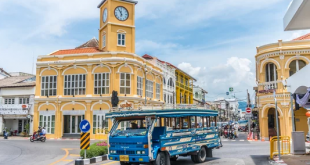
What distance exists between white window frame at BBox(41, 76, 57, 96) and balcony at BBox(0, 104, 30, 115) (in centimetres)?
317

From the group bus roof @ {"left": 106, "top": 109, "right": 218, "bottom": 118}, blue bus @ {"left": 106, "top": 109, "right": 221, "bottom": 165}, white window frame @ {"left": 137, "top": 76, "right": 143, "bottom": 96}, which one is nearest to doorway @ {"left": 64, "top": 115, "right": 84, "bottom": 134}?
white window frame @ {"left": 137, "top": 76, "right": 143, "bottom": 96}

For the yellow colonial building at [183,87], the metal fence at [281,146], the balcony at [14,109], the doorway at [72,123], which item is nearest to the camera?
the metal fence at [281,146]

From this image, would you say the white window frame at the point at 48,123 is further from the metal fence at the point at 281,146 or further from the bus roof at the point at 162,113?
the metal fence at the point at 281,146

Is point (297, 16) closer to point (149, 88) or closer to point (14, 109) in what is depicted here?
point (149, 88)

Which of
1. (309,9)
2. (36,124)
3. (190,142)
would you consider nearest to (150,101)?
(36,124)

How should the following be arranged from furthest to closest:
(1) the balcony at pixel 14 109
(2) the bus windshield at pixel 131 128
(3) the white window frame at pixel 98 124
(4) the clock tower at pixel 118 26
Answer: (4) the clock tower at pixel 118 26
(1) the balcony at pixel 14 109
(3) the white window frame at pixel 98 124
(2) the bus windshield at pixel 131 128

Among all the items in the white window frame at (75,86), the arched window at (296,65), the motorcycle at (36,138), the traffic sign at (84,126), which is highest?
the arched window at (296,65)

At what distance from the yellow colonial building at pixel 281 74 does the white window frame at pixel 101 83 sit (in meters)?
16.2

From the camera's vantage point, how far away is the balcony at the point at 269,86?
26266mm

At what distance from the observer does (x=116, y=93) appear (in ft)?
107

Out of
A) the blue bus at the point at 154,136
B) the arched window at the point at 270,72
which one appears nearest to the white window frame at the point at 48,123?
the arched window at the point at 270,72

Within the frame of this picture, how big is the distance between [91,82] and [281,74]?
1999 centimetres

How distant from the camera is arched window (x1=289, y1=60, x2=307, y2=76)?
26.4 m

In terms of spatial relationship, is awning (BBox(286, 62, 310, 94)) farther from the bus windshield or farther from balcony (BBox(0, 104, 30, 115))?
balcony (BBox(0, 104, 30, 115))
